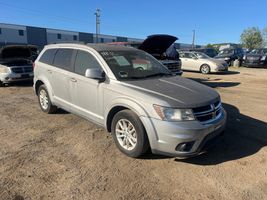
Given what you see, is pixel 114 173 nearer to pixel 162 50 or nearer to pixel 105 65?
pixel 105 65

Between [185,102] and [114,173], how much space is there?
145cm

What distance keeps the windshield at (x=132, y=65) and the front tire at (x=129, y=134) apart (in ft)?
2.48

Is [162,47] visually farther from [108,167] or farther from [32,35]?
[32,35]

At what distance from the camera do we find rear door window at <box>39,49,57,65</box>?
19.3ft

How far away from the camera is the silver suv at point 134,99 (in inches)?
138

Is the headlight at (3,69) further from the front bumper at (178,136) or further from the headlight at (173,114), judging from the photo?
the headlight at (173,114)

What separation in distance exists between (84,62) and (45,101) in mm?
2019

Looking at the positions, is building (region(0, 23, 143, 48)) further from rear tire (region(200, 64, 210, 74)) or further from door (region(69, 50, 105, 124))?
door (region(69, 50, 105, 124))

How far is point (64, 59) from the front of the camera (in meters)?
5.42

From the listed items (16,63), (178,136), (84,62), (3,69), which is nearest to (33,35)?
(16,63)

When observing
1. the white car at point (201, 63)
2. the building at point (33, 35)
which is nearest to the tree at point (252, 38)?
the building at point (33, 35)

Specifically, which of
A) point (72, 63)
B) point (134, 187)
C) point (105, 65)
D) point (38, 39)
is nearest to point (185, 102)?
point (134, 187)

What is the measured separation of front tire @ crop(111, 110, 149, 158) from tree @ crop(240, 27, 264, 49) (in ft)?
267

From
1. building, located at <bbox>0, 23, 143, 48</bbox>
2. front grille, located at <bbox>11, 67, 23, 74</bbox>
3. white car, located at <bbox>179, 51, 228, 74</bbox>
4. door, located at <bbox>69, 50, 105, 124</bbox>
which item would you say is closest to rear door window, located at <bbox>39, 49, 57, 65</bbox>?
door, located at <bbox>69, 50, 105, 124</bbox>
